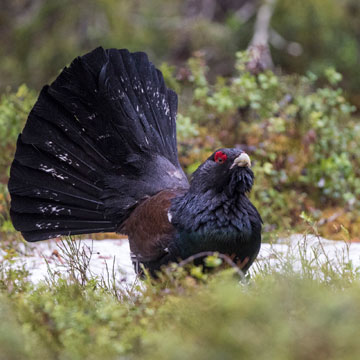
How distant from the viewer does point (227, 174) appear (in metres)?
3.71

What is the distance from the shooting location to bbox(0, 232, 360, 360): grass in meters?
2.10

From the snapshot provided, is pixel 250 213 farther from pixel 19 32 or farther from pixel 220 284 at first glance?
pixel 19 32

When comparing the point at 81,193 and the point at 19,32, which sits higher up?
the point at 19,32

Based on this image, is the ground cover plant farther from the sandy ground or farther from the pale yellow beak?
the pale yellow beak

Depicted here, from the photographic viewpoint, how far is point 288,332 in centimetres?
212

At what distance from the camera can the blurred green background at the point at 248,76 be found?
6.16 meters

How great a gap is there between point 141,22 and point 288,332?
8.57 meters

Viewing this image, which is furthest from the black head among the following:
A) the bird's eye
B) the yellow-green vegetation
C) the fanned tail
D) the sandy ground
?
the yellow-green vegetation

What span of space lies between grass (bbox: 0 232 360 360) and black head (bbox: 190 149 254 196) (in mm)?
720

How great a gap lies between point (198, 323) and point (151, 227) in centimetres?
161

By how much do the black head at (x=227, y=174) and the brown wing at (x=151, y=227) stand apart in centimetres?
32

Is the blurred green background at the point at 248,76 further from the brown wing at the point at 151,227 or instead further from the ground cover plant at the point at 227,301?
the brown wing at the point at 151,227

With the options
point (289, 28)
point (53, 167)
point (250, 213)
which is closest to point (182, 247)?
point (250, 213)

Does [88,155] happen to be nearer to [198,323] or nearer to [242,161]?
[242,161]
